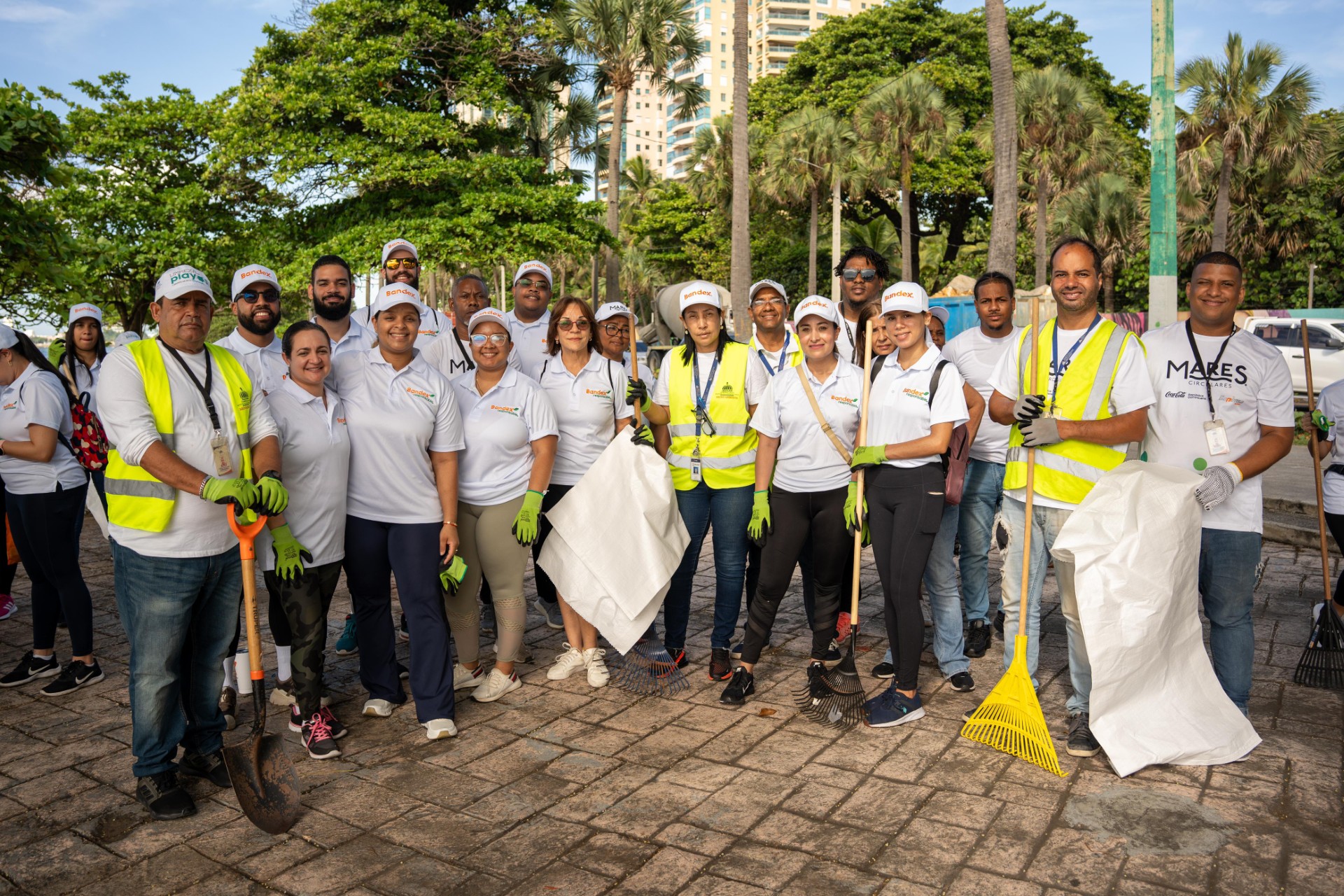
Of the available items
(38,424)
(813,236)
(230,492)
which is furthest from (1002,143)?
(813,236)

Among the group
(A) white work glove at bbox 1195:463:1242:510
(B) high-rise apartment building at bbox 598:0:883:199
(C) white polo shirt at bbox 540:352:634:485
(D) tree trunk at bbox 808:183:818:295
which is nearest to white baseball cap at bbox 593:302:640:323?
(C) white polo shirt at bbox 540:352:634:485

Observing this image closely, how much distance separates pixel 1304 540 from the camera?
7.98 meters

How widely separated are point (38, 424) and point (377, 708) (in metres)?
2.39

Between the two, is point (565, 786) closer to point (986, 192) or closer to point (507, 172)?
point (507, 172)

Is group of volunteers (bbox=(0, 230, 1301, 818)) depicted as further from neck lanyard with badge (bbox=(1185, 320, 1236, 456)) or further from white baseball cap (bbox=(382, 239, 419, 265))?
white baseball cap (bbox=(382, 239, 419, 265))

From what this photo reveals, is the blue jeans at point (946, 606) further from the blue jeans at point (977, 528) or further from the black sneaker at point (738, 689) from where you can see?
the black sneaker at point (738, 689)

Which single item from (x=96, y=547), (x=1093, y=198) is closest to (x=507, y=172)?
(x=96, y=547)

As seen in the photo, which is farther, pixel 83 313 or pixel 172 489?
pixel 83 313

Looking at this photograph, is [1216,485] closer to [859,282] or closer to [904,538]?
[904,538]

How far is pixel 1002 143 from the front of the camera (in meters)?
13.9

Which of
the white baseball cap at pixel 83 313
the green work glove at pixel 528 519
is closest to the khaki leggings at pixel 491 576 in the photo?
the green work glove at pixel 528 519

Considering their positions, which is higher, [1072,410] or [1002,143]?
[1002,143]

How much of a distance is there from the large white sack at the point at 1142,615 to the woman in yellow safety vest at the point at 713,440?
168 cm

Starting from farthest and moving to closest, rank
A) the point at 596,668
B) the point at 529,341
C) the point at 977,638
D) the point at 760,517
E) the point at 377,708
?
1. the point at 529,341
2. the point at 977,638
3. the point at 596,668
4. the point at 760,517
5. the point at 377,708
